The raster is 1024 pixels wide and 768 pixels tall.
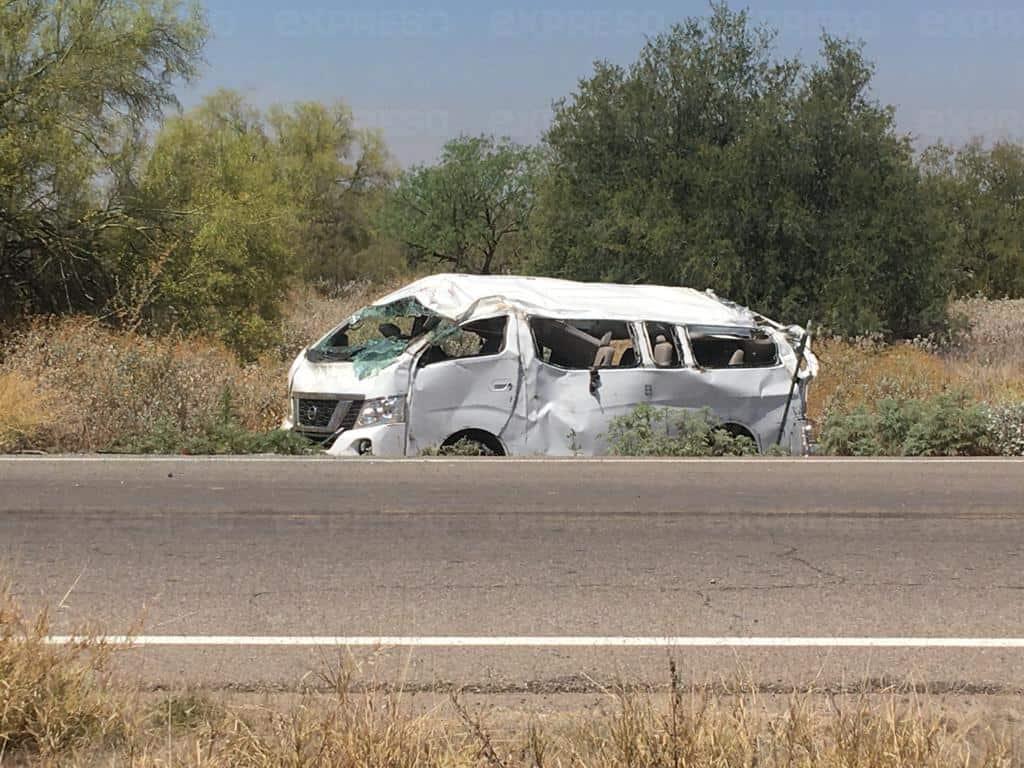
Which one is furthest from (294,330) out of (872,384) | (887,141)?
(872,384)

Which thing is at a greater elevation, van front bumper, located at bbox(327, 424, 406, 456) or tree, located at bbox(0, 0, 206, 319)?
tree, located at bbox(0, 0, 206, 319)

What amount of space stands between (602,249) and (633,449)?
18744 millimetres

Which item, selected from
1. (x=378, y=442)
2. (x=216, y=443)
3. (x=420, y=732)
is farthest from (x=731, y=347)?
(x=420, y=732)

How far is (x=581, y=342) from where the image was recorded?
12.3 m

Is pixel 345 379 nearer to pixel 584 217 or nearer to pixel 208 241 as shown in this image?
pixel 208 241

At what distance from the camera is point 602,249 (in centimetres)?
2958

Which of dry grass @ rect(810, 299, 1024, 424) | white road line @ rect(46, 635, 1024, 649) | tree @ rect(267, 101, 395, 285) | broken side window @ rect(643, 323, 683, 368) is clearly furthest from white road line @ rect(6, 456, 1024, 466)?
tree @ rect(267, 101, 395, 285)

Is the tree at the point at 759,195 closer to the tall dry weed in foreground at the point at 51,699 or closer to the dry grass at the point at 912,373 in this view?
the dry grass at the point at 912,373

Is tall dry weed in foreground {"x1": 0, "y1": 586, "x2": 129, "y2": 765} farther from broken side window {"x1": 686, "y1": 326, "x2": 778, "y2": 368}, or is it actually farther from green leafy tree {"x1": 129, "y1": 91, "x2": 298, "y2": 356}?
green leafy tree {"x1": 129, "y1": 91, "x2": 298, "y2": 356}

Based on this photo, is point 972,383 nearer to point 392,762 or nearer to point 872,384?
point 872,384

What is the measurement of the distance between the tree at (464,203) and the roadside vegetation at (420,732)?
49188 mm

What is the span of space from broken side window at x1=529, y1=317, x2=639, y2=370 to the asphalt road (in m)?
1.91

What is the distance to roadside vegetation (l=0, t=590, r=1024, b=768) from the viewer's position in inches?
146

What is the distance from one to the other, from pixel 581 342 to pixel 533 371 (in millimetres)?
1158
